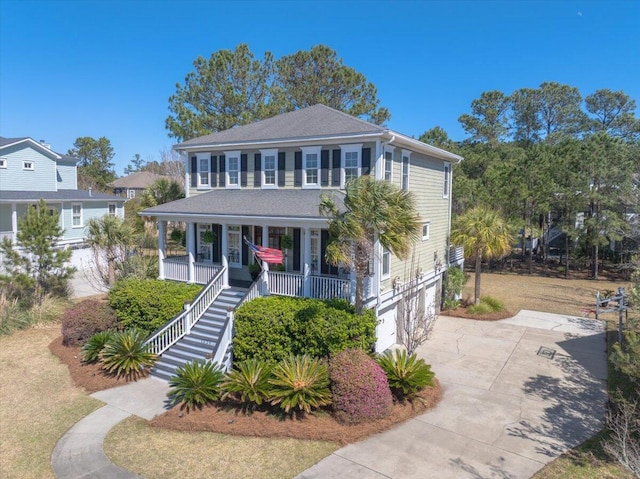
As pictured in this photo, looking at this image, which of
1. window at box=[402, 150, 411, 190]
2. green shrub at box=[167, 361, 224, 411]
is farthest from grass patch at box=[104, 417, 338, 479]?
window at box=[402, 150, 411, 190]

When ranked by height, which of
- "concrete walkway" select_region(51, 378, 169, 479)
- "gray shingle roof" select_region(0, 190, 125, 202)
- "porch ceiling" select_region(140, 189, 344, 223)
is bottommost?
"concrete walkway" select_region(51, 378, 169, 479)

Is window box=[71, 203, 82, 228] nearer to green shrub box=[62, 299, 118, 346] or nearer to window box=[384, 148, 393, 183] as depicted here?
green shrub box=[62, 299, 118, 346]

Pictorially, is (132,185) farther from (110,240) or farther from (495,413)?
(495,413)

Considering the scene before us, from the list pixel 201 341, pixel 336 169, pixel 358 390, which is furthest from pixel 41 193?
pixel 358 390

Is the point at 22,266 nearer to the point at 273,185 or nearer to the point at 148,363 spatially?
the point at 148,363

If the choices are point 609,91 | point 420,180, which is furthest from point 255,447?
point 609,91
